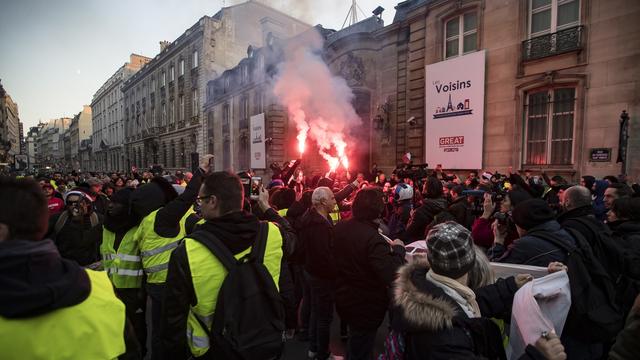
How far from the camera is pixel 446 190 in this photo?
654 centimetres

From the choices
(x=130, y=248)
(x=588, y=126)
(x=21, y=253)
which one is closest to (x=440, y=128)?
(x=588, y=126)

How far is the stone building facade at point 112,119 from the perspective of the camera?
50.9 meters

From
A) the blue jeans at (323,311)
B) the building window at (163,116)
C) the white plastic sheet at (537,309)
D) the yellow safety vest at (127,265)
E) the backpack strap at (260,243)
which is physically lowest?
the blue jeans at (323,311)

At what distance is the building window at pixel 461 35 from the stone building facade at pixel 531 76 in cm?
3

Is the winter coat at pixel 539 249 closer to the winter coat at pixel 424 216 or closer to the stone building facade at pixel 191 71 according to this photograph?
the winter coat at pixel 424 216

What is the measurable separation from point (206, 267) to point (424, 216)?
9.21 feet

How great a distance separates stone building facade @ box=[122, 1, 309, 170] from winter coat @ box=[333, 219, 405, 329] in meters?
23.2

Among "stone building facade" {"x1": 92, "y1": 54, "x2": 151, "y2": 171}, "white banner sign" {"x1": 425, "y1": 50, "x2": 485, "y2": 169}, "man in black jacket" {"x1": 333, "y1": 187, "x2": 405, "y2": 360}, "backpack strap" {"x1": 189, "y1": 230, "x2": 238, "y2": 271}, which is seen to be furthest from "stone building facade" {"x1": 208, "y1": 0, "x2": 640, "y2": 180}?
"stone building facade" {"x1": 92, "y1": 54, "x2": 151, "y2": 171}

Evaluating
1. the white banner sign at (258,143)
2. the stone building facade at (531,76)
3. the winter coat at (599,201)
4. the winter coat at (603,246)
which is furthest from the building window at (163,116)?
the winter coat at (603,246)

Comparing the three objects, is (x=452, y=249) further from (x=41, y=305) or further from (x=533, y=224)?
(x=41, y=305)

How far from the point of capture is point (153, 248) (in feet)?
9.37

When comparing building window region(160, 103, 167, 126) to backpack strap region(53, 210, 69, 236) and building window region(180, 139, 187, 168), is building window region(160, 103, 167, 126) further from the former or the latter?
backpack strap region(53, 210, 69, 236)

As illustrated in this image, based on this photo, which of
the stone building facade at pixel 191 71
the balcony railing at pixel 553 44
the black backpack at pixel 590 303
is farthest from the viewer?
the stone building facade at pixel 191 71

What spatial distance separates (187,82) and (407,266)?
34309 millimetres
